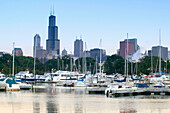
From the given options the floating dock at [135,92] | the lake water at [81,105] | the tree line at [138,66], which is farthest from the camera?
the tree line at [138,66]

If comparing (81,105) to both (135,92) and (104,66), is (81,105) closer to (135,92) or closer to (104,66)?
(135,92)

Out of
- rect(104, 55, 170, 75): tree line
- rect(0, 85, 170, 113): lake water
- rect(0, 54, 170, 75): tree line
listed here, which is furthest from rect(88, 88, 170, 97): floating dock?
rect(104, 55, 170, 75): tree line

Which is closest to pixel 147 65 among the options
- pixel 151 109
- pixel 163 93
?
pixel 163 93

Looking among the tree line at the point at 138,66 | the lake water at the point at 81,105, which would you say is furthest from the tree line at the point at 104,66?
the lake water at the point at 81,105

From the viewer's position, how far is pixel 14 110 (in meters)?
39.6

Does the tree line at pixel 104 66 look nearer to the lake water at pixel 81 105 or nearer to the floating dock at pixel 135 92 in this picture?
the floating dock at pixel 135 92

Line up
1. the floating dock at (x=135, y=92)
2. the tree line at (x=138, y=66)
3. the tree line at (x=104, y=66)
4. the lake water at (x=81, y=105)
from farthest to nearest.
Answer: the tree line at (x=104, y=66) → the tree line at (x=138, y=66) → the floating dock at (x=135, y=92) → the lake water at (x=81, y=105)

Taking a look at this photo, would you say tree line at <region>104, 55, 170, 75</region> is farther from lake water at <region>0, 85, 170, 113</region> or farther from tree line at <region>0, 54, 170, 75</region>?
lake water at <region>0, 85, 170, 113</region>

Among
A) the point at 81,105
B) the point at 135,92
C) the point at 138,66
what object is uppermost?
the point at 138,66

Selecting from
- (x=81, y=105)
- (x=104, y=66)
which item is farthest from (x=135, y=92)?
(x=104, y=66)

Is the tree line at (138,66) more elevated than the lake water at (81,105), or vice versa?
the tree line at (138,66)

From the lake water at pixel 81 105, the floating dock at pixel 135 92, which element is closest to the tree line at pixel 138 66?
the floating dock at pixel 135 92

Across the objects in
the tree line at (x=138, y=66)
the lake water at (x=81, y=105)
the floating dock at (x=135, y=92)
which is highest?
the tree line at (x=138, y=66)

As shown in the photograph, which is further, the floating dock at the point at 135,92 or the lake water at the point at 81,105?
the floating dock at the point at 135,92
